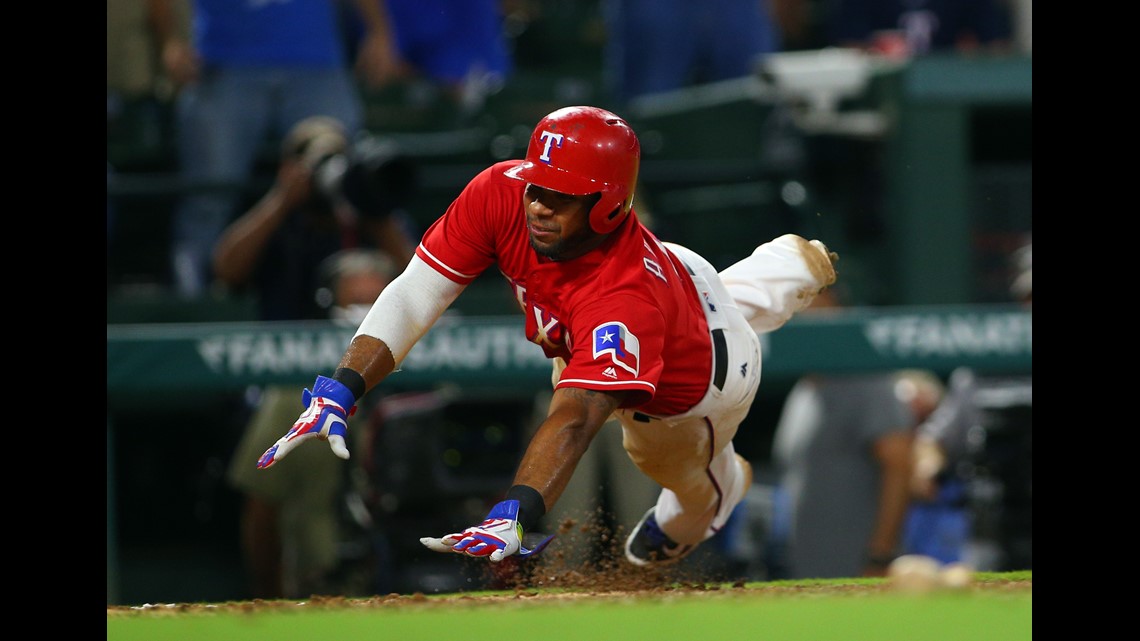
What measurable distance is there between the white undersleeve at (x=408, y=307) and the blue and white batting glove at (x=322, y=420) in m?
0.33

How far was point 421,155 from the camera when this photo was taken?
28.6 feet

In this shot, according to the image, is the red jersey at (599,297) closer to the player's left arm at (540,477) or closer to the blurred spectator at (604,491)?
the player's left arm at (540,477)

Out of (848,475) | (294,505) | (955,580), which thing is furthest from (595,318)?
(848,475)

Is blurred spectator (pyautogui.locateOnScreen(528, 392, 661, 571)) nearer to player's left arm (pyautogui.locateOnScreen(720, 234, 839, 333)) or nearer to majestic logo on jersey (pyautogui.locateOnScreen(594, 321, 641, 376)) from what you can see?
player's left arm (pyautogui.locateOnScreen(720, 234, 839, 333))

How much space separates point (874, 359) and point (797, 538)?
973 millimetres

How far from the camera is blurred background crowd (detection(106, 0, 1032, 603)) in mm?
7512

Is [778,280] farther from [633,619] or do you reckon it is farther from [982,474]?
[982,474]

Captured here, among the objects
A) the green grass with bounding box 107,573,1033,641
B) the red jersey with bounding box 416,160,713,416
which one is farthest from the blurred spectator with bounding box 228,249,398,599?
the red jersey with bounding box 416,160,713,416

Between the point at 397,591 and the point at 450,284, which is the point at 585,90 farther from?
the point at 450,284

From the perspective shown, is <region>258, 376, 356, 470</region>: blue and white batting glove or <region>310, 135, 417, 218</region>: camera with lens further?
<region>310, 135, 417, 218</region>: camera with lens

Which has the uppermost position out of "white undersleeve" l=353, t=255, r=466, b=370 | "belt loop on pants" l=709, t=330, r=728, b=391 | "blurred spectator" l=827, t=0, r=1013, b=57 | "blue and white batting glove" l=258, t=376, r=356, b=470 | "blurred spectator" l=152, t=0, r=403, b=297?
"blurred spectator" l=827, t=0, r=1013, b=57

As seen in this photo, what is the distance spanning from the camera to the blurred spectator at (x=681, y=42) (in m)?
9.22

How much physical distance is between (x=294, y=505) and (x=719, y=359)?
2.90m

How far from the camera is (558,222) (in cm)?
493
